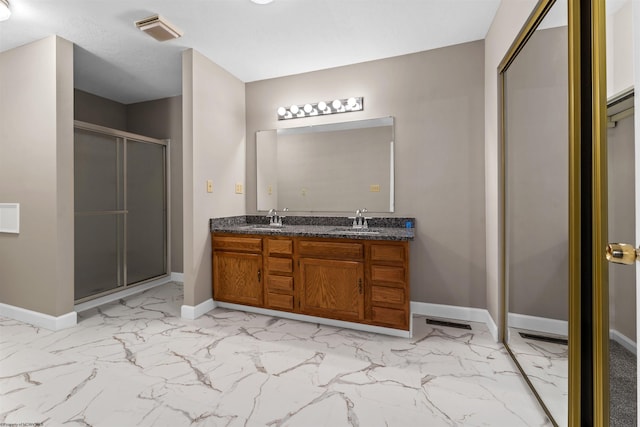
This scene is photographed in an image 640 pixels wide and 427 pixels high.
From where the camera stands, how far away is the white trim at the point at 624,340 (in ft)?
2.91

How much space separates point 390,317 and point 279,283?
999 mm

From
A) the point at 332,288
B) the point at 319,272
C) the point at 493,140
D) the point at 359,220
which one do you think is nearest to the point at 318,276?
the point at 319,272

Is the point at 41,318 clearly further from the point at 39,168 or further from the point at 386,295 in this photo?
the point at 386,295

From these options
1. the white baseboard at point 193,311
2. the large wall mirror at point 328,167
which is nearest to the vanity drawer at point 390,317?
the large wall mirror at point 328,167

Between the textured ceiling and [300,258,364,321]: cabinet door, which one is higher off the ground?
the textured ceiling

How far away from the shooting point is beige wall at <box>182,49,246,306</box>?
2738 mm

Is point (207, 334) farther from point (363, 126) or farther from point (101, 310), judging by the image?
point (363, 126)

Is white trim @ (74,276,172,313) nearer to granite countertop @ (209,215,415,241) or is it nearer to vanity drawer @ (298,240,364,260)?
granite countertop @ (209,215,415,241)

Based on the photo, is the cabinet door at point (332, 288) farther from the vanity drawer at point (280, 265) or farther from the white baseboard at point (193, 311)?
the white baseboard at point (193, 311)

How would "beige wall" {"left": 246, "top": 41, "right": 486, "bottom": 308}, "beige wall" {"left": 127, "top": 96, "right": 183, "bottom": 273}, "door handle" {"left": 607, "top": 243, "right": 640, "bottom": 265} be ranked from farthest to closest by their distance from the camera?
"beige wall" {"left": 127, "top": 96, "right": 183, "bottom": 273}, "beige wall" {"left": 246, "top": 41, "right": 486, "bottom": 308}, "door handle" {"left": 607, "top": 243, "right": 640, "bottom": 265}

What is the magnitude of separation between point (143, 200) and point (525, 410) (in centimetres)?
407

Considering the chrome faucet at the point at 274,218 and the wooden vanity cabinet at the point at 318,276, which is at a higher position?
the chrome faucet at the point at 274,218

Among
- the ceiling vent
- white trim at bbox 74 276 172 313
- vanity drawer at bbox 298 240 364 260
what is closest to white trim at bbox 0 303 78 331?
white trim at bbox 74 276 172 313

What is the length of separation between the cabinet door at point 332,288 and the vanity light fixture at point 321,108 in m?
1.55
